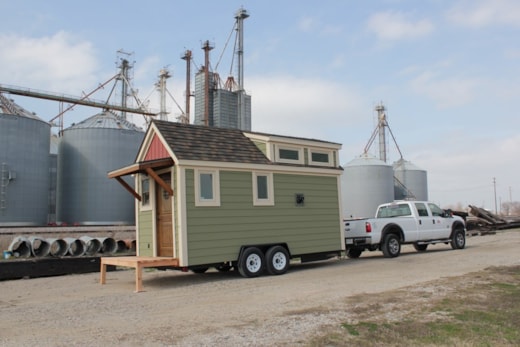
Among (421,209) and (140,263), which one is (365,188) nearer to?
(421,209)

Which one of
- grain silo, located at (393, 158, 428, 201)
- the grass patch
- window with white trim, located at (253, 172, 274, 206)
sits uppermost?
grain silo, located at (393, 158, 428, 201)

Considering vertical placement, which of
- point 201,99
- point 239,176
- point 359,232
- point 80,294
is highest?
point 201,99

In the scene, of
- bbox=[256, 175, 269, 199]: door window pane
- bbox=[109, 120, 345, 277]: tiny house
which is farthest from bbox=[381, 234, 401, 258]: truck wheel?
bbox=[256, 175, 269, 199]: door window pane

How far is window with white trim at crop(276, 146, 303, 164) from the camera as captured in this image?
14.3 meters

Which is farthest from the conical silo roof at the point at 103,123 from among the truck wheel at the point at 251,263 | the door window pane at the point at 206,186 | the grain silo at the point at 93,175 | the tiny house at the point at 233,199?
the truck wheel at the point at 251,263

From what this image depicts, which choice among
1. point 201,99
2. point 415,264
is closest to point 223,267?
point 415,264

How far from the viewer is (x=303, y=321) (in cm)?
700

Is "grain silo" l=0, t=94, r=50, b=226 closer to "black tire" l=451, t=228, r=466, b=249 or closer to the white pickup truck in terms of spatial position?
the white pickup truck

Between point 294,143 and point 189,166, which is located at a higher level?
point 294,143

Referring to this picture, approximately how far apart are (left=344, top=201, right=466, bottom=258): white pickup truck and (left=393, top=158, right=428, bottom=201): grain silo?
29.9 m

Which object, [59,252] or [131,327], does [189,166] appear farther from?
[59,252]

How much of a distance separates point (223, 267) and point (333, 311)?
6.53m

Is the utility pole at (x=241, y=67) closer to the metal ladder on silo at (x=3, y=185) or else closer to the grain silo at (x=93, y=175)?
the grain silo at (x=93, y=175)

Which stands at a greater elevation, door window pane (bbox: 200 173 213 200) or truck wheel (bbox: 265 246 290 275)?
door window pane (bbox: 200 173 213 200)
